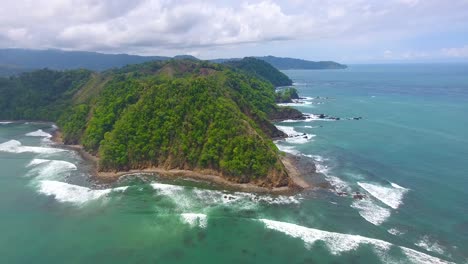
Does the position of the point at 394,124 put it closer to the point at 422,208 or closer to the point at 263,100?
the point at 263,100

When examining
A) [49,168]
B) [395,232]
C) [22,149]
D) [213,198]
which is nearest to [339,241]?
[395,232]

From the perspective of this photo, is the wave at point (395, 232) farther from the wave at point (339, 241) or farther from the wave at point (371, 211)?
the wave at point (339, 241)

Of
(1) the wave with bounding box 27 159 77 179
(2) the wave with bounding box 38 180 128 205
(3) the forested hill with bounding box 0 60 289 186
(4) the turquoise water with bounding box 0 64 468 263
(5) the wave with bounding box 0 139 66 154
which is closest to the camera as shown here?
(4) the turquoise water with bounding box 0 64 468 263

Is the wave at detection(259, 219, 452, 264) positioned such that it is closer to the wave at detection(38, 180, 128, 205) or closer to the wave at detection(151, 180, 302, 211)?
the wave at detection(151, 180, 302, 211)

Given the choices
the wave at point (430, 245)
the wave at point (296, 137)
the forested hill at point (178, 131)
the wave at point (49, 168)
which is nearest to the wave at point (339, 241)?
the wave at point (430, 245)

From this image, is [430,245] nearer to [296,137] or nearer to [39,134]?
[296,137]

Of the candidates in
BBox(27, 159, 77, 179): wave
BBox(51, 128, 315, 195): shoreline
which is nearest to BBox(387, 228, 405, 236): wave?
BBox(51, 128, 315, 195): shoreline
